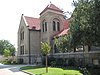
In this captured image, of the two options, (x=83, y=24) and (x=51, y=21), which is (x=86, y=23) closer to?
(x=83, y=24)

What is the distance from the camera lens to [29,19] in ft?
Answer: 156

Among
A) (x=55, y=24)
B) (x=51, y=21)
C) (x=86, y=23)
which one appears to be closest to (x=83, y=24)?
(x=86, y=23)

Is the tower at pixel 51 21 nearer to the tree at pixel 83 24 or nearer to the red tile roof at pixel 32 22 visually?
the red tile roof at pixel 32 22

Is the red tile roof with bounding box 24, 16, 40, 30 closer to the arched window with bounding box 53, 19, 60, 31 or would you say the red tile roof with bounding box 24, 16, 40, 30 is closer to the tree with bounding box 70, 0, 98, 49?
the arched window with bounding box 53, 19, 60, 31

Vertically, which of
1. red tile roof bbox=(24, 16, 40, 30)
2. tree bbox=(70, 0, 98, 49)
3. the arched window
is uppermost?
red tile roof bbox=(24, 16, 40, 30)

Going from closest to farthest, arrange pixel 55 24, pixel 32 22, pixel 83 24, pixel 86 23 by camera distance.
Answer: pixel 86 23 < pixel 83 24 < pixel 55 24 < pixel 32 22

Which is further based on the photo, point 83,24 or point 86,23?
point 83,24

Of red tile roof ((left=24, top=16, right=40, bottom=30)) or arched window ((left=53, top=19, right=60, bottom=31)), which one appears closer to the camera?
arched window ((left=53, top=19, right=60, bottom=31))

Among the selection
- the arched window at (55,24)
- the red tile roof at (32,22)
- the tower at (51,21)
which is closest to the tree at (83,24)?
the tower at (51,21)

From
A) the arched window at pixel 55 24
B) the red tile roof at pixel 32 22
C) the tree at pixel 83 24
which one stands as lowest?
the tree at pixel 83 24

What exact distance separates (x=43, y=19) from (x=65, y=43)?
60.7 feet

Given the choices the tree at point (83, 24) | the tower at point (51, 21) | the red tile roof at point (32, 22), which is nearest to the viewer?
the tree at point (83, 24)

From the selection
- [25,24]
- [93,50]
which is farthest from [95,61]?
[25,24]

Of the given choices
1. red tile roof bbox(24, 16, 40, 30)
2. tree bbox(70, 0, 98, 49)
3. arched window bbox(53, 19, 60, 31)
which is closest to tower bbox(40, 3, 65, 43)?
arched window bbox(53, 19, 60, 31)
